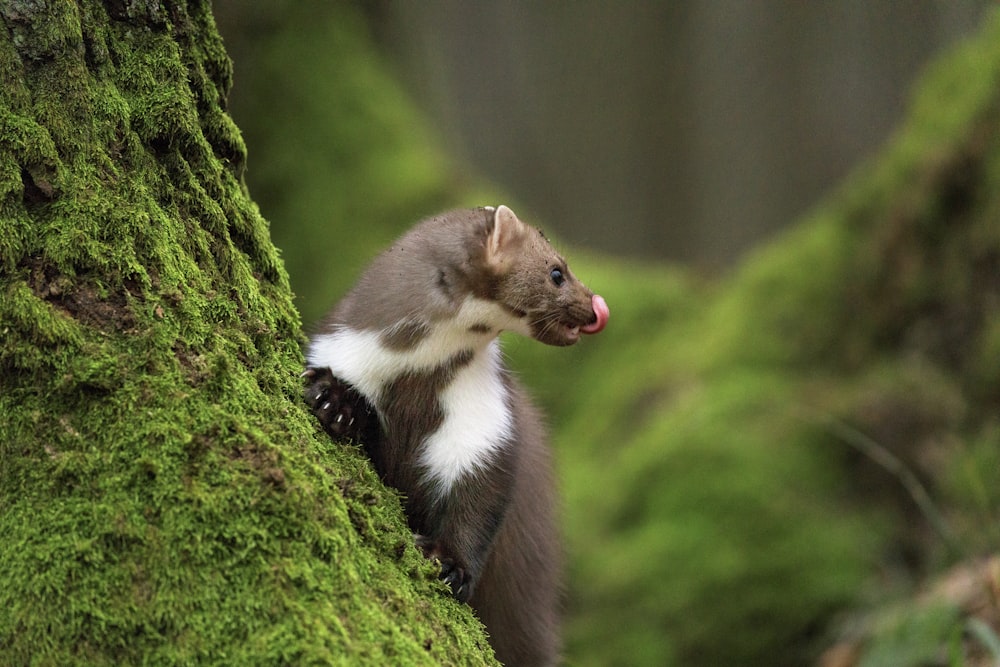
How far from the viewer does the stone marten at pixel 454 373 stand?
11.9 feet

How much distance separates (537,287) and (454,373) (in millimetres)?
486

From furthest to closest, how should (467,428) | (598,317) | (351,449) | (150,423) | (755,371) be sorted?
(755,371)
(598,317)
(467,428)
(351,449)
(150,423)

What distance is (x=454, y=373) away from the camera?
12.4ft

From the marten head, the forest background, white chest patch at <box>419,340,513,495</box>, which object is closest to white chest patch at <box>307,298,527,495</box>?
white chest patch at <box>419,340,513,495</box>

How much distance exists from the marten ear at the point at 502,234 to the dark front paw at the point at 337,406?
0.74 meters

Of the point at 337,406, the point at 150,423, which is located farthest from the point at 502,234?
the point at 150,423

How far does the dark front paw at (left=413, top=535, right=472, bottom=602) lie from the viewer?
11.4ft

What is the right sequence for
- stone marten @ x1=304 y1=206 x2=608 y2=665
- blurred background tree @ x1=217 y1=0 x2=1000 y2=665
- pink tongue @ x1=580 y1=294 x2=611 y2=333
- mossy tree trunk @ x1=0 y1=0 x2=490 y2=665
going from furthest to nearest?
blurred background tree @ x1=217 y1=0 x2=1000 y2=665, pink tongue @ x1=580 y1=294 x2=611 y2=333, stone marten @ x1=304 y1=206 x2=608 y2=665, mossy tree trunk @ x1=0 y1=0 x2=490 y2=665

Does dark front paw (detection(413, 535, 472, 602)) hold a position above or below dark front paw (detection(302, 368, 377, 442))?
below

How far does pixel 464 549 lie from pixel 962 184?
220 inches

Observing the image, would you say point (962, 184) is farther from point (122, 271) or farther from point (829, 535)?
point (122, 271)

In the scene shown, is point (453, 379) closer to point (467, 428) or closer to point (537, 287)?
point (467, 428)

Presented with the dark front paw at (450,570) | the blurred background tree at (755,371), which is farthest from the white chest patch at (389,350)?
the blurred background tree at (755,371)

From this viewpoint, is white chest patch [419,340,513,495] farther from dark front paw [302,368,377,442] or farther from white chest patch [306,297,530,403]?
dark front paw [302,368,377,442]
